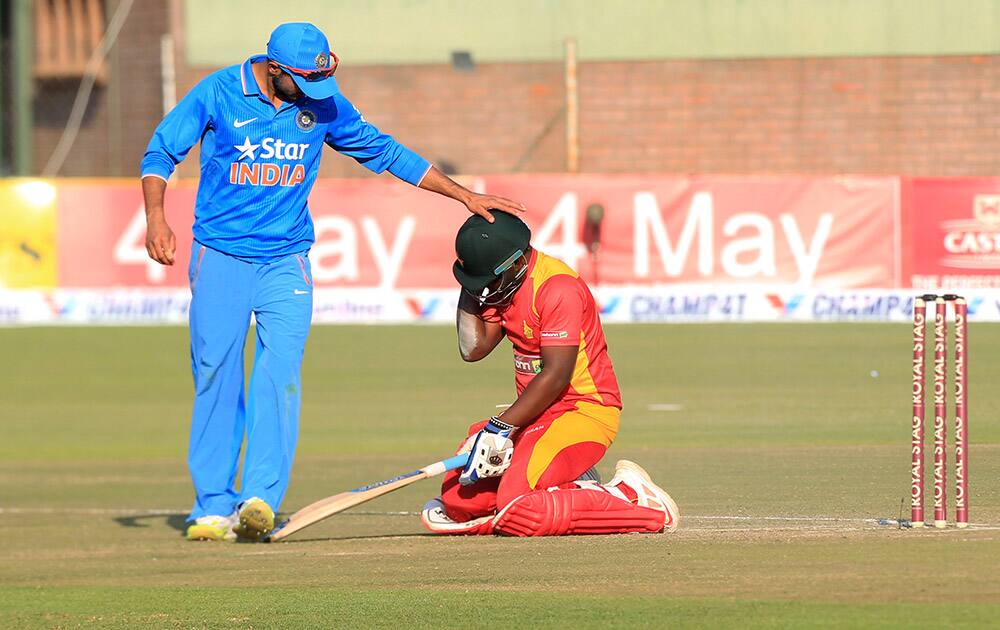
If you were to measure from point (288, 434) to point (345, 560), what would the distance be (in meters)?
1.26

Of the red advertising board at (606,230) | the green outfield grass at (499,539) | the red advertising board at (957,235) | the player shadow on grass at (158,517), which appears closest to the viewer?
the green outfield grass at (499,539)

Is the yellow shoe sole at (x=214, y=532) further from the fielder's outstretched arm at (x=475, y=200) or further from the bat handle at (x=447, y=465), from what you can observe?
the fielder's outstretched arm at (x=475, y=200)

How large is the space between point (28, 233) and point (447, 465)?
1373 centimetres

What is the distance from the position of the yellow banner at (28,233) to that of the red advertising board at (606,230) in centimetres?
14

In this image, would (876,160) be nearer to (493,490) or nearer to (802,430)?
(802,430)

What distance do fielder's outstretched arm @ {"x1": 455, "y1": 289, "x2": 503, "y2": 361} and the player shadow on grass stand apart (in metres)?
2.27

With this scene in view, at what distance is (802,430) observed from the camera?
1227 cm

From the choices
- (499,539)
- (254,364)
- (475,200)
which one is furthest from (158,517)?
(475,200)

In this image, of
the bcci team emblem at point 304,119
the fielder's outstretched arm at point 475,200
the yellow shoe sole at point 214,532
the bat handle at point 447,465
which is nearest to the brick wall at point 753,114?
the fielder's outstretched arm at point 475,200

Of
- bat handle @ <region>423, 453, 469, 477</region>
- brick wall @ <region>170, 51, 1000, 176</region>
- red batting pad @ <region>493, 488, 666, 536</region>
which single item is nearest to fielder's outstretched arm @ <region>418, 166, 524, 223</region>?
→ bat handle @ <region>423, 453, 469, 477</region>

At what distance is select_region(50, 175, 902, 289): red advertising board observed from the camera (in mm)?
19594

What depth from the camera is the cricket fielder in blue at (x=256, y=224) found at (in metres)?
8.23

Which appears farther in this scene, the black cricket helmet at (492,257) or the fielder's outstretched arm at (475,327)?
the fielder's outstretched arm at (475,327)

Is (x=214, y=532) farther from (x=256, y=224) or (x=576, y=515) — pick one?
(x=576, y=515)
